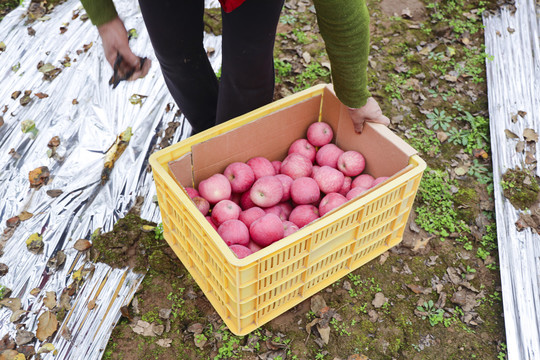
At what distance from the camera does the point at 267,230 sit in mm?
2137

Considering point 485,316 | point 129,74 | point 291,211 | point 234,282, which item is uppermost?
point 129,74

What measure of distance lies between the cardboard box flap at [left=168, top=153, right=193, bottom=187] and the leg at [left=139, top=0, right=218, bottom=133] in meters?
0.52

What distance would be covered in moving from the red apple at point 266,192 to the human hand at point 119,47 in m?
0.84

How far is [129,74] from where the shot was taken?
1.89 metres

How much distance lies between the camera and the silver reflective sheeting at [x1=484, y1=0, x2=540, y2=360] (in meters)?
2.34

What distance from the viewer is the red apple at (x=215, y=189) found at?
Answer: 236 centimetres

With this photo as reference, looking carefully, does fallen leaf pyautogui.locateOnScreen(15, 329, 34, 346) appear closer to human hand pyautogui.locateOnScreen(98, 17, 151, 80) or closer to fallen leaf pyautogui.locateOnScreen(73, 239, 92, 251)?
fallen leaf pyautogui.locateOnScreen(73, 239, 92, 251)

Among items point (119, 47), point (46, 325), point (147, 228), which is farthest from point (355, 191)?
point (46, 325)

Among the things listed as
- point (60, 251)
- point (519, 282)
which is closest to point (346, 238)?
point (519, 282)

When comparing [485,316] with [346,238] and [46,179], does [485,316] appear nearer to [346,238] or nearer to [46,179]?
[346,238]

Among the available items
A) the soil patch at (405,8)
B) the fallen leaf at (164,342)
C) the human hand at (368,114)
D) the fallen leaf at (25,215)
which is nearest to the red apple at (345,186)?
the human hand at (368,114)

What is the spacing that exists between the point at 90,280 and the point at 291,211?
1.18 metres

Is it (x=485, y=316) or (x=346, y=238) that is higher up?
(x=346, y=238)

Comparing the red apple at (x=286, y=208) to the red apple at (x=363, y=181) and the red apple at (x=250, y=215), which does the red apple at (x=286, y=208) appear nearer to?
the red apple at (x=250, y=215)
